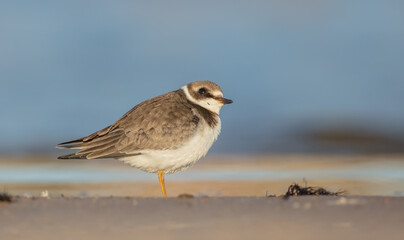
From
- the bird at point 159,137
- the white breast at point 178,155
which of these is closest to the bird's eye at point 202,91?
the bird at point 159,137

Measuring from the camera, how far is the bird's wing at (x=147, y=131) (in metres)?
11.3

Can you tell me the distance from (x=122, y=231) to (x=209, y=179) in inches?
297

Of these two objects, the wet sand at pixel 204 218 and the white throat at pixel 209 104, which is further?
the white throat at pixel 209 104

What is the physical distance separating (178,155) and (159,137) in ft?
1.34

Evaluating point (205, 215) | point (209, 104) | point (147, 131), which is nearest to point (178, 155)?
point (147, 131)

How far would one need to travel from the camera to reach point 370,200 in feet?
31.1

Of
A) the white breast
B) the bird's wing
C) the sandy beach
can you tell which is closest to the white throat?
the bird's wing

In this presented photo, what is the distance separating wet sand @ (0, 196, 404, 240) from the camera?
7.57m

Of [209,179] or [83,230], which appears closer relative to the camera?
Result: [83,230]

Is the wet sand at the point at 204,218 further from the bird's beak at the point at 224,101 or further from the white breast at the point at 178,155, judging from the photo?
the bird's beak at the point at 224,101

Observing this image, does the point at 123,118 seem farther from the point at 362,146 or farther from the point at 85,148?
the point at 362,146

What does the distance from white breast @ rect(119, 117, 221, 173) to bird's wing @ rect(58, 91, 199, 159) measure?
0.08 metres

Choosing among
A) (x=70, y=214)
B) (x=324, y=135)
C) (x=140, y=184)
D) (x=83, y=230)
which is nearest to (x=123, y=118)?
(x=140, y=184)

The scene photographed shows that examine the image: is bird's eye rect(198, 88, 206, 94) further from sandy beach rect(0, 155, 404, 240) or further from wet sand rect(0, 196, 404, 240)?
wet sand rect(0, 196, 404, 240)
